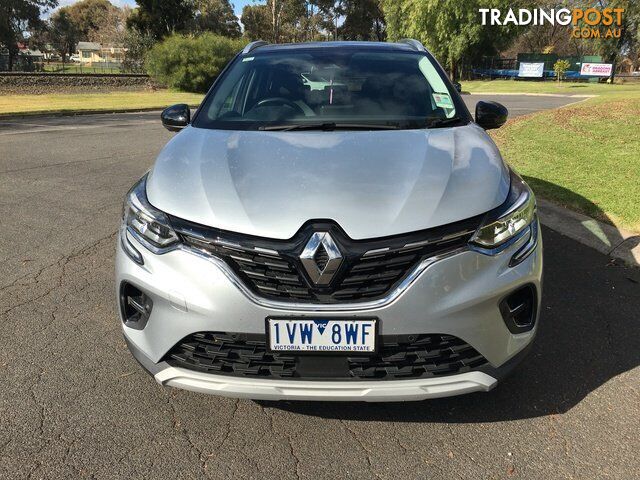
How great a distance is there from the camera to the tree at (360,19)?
72.7 meters

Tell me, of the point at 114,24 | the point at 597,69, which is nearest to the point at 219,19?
the point at 114,24

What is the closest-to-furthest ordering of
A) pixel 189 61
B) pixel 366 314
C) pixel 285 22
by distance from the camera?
pixel 366 314
pixel 189 61
pixel 285 22

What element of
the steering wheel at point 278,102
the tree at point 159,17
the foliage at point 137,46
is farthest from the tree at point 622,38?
the steering wheel at point 278,102

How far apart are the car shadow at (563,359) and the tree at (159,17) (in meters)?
46.0

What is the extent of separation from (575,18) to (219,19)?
46.6 meters

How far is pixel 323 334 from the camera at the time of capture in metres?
2.02

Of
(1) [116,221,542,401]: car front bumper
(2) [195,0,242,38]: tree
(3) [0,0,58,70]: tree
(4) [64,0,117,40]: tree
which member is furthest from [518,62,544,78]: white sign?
(4) [64,0,117,40]: tree

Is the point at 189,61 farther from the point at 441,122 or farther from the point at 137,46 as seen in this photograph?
the point at 441,122

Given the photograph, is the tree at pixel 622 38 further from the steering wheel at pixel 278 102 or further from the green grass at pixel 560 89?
the steering wheel at pixel 278 102

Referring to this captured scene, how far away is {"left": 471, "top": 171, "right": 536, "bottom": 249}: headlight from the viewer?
6.97ft

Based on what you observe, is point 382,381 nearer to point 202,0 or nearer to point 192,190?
point 192,190

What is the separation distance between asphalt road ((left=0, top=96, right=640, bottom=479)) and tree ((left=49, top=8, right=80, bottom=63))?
326 feet

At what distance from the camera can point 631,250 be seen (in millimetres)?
4445

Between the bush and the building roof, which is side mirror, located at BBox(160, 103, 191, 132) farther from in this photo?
the building roof
